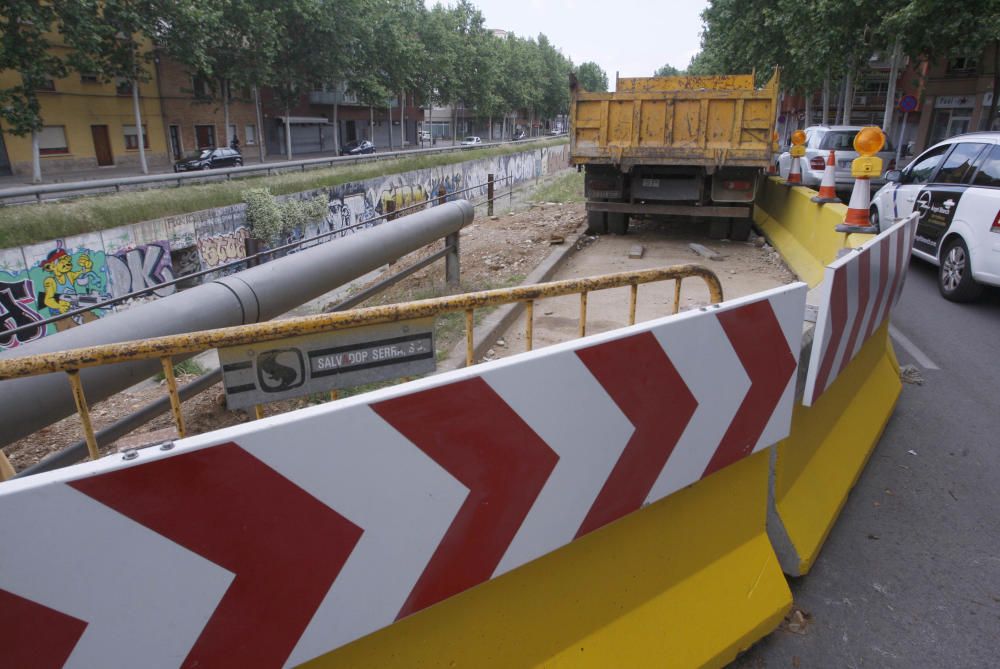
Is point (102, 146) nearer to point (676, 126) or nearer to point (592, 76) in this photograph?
point (676, 126)

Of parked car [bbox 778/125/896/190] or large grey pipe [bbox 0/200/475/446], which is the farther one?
parked car [bbox 778/125/896/190]

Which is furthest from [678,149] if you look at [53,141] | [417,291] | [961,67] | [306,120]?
[306,120]

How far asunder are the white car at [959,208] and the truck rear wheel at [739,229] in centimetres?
216

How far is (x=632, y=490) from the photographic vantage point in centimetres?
215

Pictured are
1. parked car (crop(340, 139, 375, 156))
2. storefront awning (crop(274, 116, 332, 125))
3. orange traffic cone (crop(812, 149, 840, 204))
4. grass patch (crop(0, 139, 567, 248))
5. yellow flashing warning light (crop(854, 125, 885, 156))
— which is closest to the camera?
yellow flashing warning light (crop(854, 125, 885, 156))

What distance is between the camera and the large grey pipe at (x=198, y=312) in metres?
2.35

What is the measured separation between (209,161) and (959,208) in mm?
33511

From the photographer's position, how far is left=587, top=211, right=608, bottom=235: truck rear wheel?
1068 cm

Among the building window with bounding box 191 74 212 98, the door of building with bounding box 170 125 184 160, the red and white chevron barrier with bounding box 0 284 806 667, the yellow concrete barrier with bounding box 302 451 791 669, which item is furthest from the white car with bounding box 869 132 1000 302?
the door of building with bounding box 170 125 184 160

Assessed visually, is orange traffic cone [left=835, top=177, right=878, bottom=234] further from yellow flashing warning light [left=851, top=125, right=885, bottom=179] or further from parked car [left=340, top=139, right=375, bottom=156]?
parked car [left=340, top=139, right=375, bottom=156]

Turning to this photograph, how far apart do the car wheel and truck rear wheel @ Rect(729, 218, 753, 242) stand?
2965 mm

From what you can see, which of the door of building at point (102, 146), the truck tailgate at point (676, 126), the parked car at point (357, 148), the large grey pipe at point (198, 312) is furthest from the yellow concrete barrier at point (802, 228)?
the parked car at point (357, 148)

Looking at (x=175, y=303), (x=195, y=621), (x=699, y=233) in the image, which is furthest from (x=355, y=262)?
(x=699, y=233)

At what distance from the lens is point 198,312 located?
3.44m
